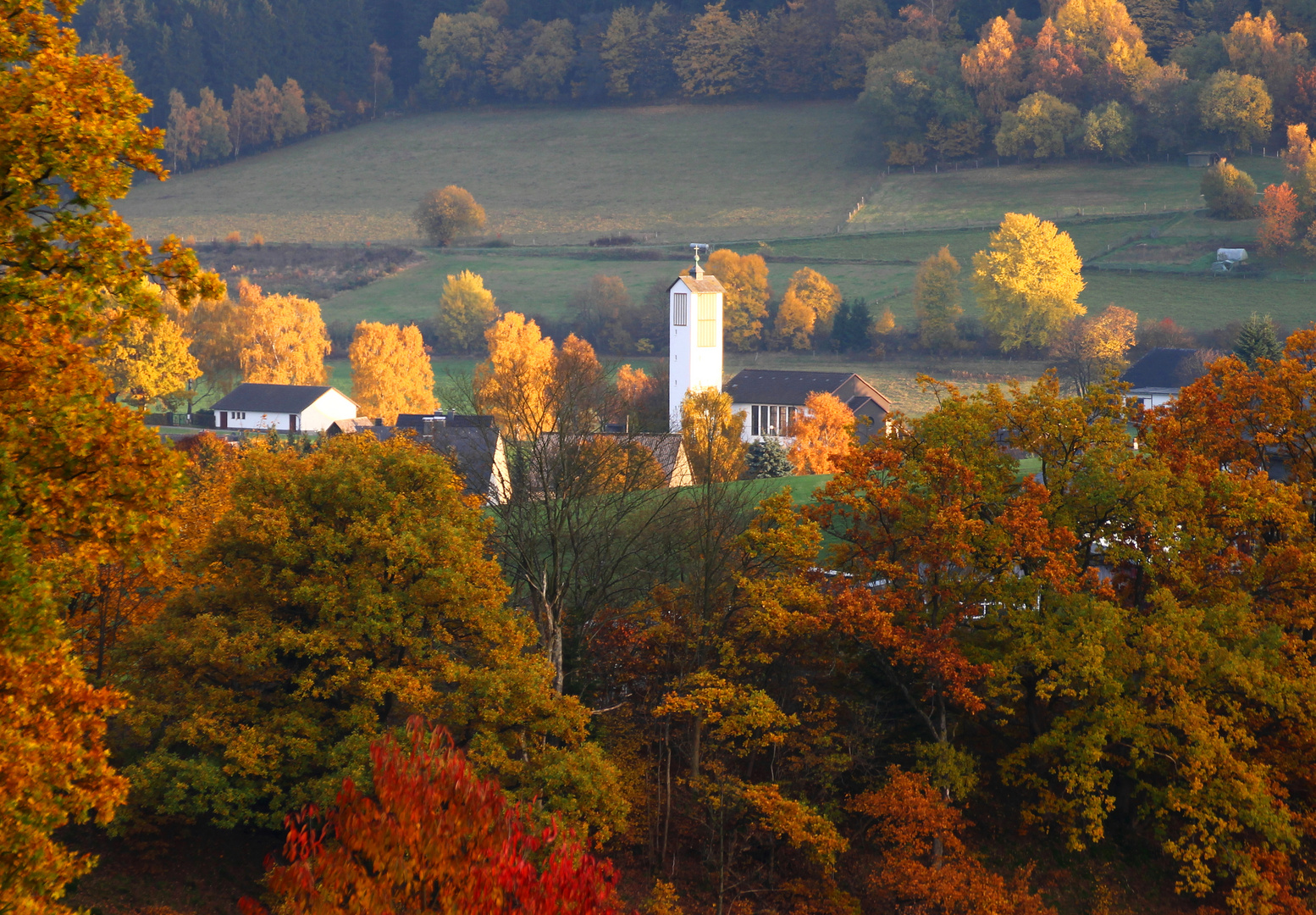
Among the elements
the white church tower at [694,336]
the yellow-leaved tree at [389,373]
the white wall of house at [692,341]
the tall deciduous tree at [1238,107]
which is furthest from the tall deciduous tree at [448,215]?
the tall deciduous tree at [1238,107]

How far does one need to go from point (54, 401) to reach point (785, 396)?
77314 mm

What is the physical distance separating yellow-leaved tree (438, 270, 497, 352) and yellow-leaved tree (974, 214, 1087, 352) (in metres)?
44.0

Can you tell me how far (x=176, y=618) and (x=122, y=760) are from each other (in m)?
2.94

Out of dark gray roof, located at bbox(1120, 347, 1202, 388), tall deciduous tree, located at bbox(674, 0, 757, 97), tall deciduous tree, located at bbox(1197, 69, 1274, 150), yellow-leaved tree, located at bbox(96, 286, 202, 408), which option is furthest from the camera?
tall deciduous tree, located at bbox(674, 0, 757, 97)

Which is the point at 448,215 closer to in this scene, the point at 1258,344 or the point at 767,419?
the point at 767,419

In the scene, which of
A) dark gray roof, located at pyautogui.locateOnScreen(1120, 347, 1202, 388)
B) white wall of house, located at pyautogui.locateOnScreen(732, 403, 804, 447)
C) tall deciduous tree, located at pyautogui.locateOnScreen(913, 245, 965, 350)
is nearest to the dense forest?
tall deciduous tree, located at pyautogui.locateOnScreen(913, 245, 965, 350)

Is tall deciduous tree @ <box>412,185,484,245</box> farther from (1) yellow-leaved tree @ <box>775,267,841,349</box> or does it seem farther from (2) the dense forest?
(1) yellow-leaved tree @ <box>775,267,841,349</box>

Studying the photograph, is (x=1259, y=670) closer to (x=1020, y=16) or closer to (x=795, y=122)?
(x=795, y=122)

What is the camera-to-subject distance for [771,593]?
2884cm

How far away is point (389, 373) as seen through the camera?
3684 inches

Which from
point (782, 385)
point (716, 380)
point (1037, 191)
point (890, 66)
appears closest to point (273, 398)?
point (716, 380)

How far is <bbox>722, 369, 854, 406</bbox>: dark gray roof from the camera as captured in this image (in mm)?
87750

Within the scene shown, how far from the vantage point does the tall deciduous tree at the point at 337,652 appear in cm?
2400

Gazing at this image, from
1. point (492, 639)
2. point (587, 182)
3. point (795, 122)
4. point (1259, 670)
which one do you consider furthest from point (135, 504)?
point (795, 122)
